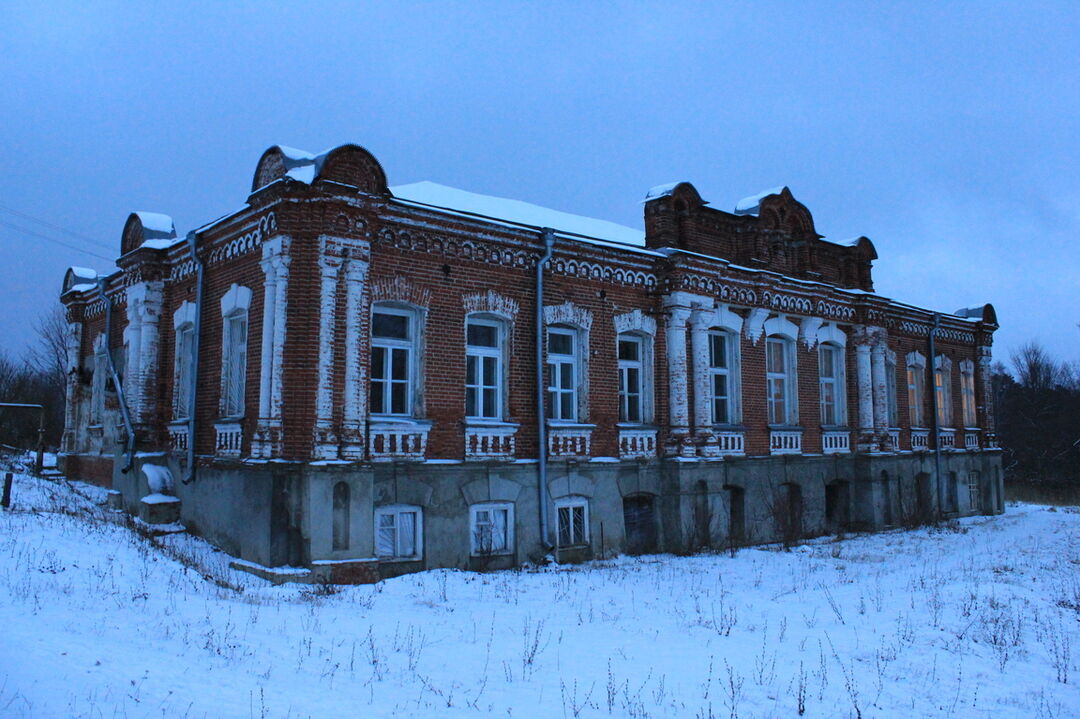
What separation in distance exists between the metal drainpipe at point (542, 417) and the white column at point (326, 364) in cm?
341

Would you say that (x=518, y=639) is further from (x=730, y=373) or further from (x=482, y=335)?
(x=730, y=373)

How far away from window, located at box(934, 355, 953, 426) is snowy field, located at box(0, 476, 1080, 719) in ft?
34.5

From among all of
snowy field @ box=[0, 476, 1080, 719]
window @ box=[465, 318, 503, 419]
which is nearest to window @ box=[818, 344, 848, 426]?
snowy field @ box=[0, 476, 1080, 719]

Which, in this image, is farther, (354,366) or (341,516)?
(354,366)

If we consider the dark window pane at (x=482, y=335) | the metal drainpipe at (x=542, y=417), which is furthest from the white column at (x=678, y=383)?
the dark window pane at (x=482, y=335)

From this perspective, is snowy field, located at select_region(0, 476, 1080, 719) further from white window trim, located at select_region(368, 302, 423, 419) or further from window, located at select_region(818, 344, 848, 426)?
window, located at select_region(818, 344, 848, 426)

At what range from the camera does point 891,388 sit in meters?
20.7

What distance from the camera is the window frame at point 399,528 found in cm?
1155

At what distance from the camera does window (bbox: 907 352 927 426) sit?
21.5m

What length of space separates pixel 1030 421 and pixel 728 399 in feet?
117

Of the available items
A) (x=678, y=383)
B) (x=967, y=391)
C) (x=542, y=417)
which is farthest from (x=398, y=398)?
(x=967, y=391)

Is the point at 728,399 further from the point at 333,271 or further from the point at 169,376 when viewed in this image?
the point at 169,376

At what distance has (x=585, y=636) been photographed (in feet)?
27.9

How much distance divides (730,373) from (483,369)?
570cm
